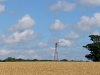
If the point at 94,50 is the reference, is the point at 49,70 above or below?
below

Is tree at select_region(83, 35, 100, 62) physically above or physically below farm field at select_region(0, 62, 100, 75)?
above

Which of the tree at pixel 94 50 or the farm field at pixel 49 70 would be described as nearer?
the farm field at pixel 49 70

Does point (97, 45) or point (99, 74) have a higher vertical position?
point (97, 45)

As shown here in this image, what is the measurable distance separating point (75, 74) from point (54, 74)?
2.19 m

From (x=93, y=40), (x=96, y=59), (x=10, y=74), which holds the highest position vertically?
(x=93, y=40)

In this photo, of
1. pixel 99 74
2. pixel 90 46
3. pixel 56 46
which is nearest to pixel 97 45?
pixel 90 46

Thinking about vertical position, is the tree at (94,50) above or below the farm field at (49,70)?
above

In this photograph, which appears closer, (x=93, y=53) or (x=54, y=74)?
(x=54, y=74)

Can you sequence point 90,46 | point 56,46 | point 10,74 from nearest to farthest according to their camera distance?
1. point 10,74
2. point 56,46
3. point 90,46

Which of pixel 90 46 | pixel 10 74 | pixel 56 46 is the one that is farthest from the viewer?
pixel 90 46

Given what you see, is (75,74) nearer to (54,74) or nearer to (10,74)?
(54,74)

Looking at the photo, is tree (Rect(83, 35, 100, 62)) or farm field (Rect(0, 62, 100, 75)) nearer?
farm field (Rect(0, 62, 100, 75))

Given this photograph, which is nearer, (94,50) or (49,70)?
(49,70)

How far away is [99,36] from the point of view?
88.4m
